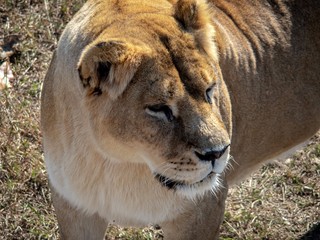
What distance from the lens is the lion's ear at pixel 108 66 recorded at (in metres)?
2.45

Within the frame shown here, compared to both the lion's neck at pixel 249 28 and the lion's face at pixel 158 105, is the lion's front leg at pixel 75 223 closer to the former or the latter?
the lion's face at pixel 158 105

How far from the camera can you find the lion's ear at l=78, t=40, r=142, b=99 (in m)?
2.45

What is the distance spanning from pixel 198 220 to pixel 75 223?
498 mm

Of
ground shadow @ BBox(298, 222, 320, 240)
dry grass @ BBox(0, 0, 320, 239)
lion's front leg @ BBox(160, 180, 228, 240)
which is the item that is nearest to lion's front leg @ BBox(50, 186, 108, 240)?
lion's front leg @ BBox(160, 180, 228, 240)

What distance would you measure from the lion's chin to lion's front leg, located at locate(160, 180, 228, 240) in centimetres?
25

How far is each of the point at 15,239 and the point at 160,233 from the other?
0.72 metres

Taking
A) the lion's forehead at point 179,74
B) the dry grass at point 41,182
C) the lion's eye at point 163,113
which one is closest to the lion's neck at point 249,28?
the lion's forehead at point 179,74

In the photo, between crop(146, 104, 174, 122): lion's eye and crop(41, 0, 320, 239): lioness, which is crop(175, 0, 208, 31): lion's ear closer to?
crop(41, 0, 320, 239): lioness

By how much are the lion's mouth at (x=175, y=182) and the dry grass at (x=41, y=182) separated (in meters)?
1.26

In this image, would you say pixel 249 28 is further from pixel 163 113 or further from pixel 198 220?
pixel 163 113

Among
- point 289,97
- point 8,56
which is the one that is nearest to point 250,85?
point 289,97

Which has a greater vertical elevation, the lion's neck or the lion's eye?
the lion's eye

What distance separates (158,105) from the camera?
252 cm

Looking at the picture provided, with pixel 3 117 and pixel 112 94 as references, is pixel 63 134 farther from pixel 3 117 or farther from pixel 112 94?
pixel 3 117
